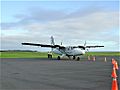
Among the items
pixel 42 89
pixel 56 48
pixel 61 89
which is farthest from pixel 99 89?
pixel 56 48

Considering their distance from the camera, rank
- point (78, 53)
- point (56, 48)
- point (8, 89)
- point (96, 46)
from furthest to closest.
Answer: point (96, 46) → point (56, 48) → point (78, 53) → point (8, 89)

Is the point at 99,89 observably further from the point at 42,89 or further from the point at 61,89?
the point at 42,89

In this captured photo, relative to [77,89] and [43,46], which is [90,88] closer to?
[77,89]

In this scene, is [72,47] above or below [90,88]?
above

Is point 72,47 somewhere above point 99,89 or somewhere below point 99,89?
above

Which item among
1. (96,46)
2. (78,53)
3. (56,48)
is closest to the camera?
(78,53)

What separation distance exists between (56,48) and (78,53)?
22.3ft

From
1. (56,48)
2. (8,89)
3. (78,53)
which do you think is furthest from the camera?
(56,48)

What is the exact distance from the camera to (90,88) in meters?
12.0

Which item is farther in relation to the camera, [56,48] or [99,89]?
[56,48]

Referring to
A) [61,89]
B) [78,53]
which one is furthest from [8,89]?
[78,53]

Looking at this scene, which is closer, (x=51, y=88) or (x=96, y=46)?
(x=51, y=88)

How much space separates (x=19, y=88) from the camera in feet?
39.1

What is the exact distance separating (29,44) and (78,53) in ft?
35.3
